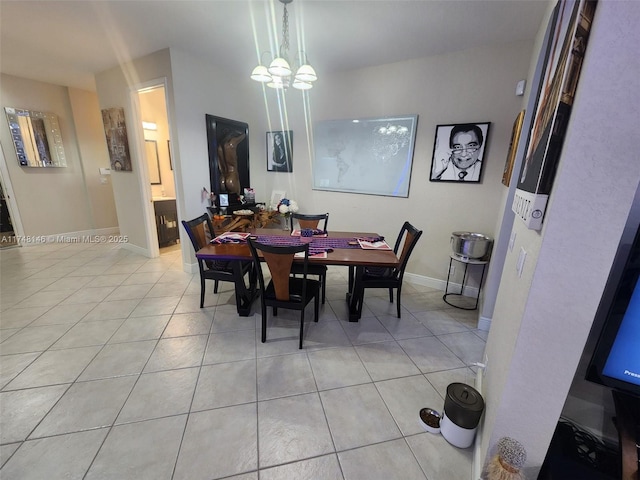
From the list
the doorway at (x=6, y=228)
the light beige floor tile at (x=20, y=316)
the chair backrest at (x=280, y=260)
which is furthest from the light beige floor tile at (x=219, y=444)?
the doorway at (x=6, y=228)

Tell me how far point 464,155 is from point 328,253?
195cm

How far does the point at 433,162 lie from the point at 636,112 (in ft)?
7.86

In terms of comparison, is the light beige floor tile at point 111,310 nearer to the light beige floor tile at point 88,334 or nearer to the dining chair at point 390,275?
the light beige floor tile at point 88,334

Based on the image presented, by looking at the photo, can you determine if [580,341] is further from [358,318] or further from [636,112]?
[358,318]

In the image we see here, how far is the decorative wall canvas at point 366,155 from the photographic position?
3.14 metres

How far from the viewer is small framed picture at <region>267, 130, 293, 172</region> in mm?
3965

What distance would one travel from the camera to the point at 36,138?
4188 millimetres

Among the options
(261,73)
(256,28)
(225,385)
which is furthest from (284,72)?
(225,385)

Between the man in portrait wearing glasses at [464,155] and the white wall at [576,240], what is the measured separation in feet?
6.93

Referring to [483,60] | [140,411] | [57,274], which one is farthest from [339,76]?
[57,274]

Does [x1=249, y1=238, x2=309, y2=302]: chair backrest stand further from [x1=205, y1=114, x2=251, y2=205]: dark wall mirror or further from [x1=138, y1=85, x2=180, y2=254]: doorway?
[x1=138, y1=85, x2=180, y2=254]: doorway

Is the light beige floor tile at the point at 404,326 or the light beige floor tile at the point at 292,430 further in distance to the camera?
the light beige floor tile at the point at 404,326

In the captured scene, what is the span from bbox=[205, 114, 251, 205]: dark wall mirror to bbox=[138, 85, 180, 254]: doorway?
4.23 ft

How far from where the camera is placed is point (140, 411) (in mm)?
1485
